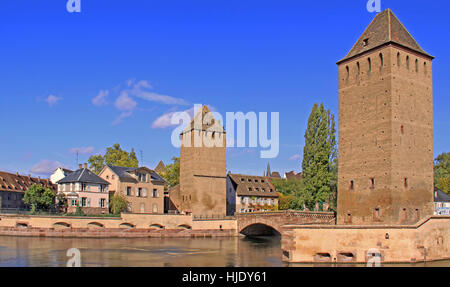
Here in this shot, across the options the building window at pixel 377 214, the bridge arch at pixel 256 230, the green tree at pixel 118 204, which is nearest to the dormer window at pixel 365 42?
the building window at pixel 377 214

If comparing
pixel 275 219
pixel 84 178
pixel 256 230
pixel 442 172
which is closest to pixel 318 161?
pixel 275 219

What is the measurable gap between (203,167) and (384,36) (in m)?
34.6

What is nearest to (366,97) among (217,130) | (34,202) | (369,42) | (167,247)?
(369,42)

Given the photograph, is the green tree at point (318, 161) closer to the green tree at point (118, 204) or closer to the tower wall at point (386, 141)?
the tower wall at point (386, 141)

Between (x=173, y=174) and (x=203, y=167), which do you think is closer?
(x=203, y=167)

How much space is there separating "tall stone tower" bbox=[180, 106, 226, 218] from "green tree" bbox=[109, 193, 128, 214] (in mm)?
8254

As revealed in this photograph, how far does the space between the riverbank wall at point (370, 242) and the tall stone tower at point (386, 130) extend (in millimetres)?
3139

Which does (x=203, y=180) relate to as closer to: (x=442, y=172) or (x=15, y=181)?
(x=15, y=181)

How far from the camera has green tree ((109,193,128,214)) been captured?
195 ft

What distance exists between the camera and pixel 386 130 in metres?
33.7

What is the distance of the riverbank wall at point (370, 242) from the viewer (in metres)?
29.0

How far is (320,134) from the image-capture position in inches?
2056

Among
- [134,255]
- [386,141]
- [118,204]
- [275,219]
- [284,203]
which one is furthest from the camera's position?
[284,203]
